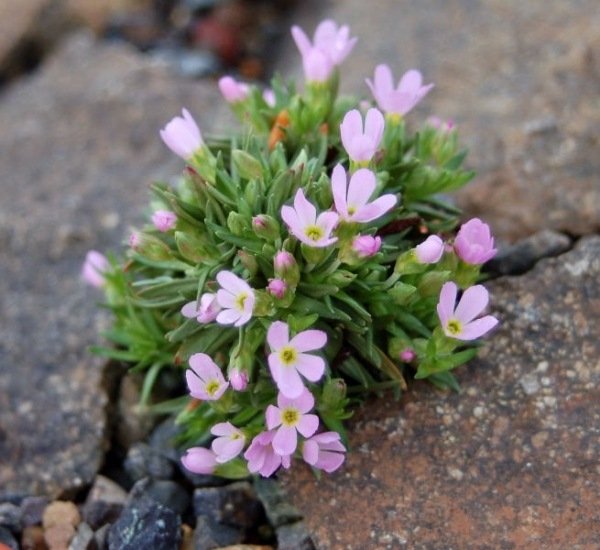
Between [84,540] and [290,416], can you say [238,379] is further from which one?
[84,540]

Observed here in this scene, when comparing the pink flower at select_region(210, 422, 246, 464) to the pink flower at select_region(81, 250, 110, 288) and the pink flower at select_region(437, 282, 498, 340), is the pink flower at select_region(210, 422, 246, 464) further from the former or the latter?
the pink flower at select_region(81, 250, 110, 288)

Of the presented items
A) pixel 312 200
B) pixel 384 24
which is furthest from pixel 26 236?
pixel 384 24

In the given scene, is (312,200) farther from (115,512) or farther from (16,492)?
(16,492)

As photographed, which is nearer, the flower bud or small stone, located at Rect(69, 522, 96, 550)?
the flower bud

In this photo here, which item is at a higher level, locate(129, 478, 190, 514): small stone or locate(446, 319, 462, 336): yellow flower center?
locate(446, 319, 462, 336): yellow flower center

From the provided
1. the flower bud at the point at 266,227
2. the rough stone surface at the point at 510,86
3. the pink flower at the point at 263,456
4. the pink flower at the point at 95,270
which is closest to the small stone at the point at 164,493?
the pink flower at the point at 263,456

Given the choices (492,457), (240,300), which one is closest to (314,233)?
(240,300)

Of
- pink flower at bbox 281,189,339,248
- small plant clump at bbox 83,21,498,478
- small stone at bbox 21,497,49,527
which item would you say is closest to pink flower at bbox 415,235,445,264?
small plant clump at bbox 83,21,498,478
